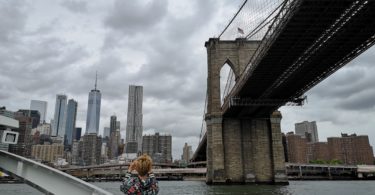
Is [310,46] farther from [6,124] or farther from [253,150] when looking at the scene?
[6,124]

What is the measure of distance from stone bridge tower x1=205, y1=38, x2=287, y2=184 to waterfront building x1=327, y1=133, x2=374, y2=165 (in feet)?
325

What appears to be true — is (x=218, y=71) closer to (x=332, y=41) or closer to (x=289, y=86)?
(x=289, y=86)

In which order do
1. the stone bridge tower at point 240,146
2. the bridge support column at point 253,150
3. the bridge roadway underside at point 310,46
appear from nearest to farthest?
the bridge roadway underside at point 310,46 < the stone bridge tower at point 240,146 < the bridge support column at point 253,150

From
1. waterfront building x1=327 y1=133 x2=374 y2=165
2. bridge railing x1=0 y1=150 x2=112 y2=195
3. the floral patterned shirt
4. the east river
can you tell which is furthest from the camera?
waterfront building x1=327 y1=133 x2=374 y2=165

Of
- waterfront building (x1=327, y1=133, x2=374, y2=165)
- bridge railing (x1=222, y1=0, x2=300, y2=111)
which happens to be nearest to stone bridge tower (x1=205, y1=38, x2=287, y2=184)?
bridge railing (x1=222, y1=0, x2=300, y2=111)

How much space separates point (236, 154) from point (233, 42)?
47.1 ft

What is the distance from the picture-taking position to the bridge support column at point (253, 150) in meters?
38.4

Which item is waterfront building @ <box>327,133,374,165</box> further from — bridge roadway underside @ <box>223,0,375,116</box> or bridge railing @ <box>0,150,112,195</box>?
bridge railing @ <box>0,150,112,195</box>

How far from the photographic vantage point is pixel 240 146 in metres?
39.9

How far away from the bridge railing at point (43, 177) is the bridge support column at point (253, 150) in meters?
34.2

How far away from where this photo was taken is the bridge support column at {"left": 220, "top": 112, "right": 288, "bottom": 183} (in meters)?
38.4

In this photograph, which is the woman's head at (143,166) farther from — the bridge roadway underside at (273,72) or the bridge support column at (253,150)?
the bridge support column at (253,150)

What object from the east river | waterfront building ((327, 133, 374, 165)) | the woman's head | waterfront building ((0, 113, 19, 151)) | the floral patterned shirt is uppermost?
waterfront building ((327, 133, 374, 165))

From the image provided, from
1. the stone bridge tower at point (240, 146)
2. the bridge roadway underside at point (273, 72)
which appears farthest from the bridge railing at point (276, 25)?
the stone bridge tower at point (240, 146)
